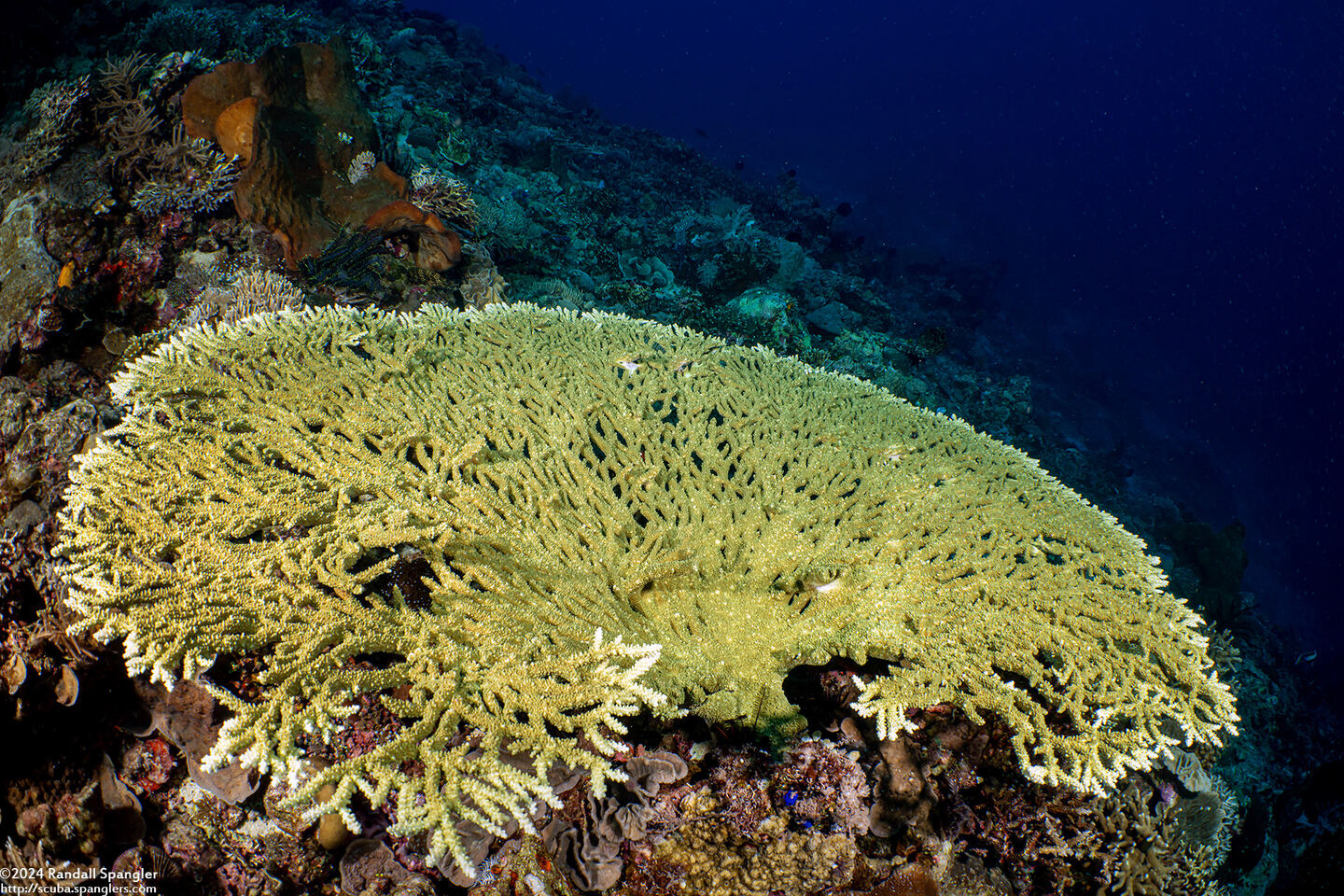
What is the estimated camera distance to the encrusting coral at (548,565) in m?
1.75

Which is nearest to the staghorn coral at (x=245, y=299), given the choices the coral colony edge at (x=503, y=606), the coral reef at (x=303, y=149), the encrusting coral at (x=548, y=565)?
the coral colony edge at (x=503, y=606)

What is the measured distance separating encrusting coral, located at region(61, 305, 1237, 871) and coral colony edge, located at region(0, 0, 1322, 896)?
0.07ft

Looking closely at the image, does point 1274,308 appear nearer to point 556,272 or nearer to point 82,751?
point 556,272

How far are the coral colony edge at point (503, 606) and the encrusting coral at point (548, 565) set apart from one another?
20 mm

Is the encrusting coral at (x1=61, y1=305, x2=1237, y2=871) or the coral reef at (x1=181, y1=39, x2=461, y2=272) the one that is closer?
the encrusting coral at (x1=61, y1=305, x2=1237, y2=871)

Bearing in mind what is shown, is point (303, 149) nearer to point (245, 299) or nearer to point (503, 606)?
point (245, 299)

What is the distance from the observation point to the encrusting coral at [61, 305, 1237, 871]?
68.8 inches

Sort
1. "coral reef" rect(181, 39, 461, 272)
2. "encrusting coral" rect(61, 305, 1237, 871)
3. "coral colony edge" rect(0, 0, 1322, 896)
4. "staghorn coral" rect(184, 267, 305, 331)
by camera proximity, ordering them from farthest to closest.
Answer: "coral reef" rect(181, 39, 461, 272)
"staghorn coral" rect(184, 267, 305, 331)
"coral colony edge" rect(0, 0, 1322, 896)
"encrusting coral" rect(61, 305, 1237, 871)

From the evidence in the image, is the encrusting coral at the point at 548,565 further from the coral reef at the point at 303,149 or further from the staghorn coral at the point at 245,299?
the coral reef at the point at 303,149

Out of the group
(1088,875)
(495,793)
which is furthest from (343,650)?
(1088,875)

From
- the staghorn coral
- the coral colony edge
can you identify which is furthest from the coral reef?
the staghorn coral

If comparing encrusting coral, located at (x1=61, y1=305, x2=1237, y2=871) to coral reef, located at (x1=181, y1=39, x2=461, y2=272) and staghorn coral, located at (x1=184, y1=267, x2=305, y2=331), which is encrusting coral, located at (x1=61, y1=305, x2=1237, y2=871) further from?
coral reef, located at (x1=181, y1=39, x2=461, y2=272)

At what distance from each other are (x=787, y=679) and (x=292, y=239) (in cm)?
562

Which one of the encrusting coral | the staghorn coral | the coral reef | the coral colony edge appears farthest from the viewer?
the coral reef
